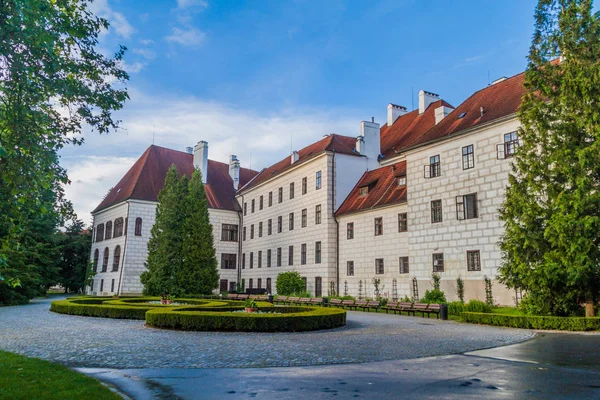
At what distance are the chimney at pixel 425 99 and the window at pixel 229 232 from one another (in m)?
23.4

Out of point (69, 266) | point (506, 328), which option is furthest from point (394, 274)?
point (69, 266)

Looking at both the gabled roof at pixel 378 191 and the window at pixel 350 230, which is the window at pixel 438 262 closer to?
the gabled roof at pixel 378 191

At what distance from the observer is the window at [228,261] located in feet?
164

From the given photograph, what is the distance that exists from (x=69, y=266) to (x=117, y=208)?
1251cm

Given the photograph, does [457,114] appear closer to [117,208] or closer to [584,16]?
[584,16]

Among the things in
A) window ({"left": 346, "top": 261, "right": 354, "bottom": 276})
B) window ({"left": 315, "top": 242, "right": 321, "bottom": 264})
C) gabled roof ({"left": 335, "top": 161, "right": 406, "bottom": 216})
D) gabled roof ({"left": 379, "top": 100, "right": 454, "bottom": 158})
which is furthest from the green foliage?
gabled roof ({"left": 379, "top": 100, "right": 454, "bottom": 158})

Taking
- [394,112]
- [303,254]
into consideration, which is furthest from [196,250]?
[394,112]

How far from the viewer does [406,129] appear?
3891 centimetres

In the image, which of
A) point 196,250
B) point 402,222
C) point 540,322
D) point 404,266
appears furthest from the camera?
point 196,250

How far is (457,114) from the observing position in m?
29.0

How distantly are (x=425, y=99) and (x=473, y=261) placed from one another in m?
18.6

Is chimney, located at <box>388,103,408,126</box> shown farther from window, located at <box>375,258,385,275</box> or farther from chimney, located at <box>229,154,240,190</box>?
chimney, located at <box>229,154,240,190</box>

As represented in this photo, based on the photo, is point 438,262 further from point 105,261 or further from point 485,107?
point 105,261


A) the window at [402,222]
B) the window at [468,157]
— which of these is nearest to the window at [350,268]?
the window at [402,222]
